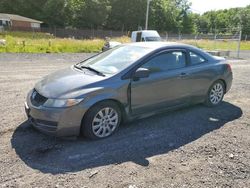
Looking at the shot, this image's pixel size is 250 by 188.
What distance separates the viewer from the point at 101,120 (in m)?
4.40

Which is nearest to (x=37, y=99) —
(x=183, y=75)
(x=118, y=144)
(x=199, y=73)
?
(x=118, y=144)

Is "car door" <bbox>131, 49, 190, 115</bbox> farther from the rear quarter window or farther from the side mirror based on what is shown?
the rear quarter window

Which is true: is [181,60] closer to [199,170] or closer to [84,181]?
[199,170]

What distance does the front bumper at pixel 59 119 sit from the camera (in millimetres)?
4023

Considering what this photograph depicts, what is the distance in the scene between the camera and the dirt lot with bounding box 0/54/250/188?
3.38m

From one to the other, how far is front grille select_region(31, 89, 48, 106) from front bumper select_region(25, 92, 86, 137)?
9cm

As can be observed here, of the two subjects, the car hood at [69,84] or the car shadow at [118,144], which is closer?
the car shadow at [118,144]

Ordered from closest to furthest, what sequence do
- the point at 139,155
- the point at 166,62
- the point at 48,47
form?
1. the point at 139,155
2. the point at 166,62
3. the point at 48,47

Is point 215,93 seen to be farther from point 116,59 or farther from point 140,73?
point 116,59

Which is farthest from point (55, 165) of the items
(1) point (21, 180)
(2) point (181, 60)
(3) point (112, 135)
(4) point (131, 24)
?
(4) point (131, 24)

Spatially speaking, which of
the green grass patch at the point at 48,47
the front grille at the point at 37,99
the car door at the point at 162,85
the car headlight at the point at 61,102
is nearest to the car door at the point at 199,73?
the car door at the point at 162,85

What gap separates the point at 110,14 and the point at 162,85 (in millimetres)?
64113

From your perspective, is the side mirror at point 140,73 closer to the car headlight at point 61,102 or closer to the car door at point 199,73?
the car headlight at point 61,102

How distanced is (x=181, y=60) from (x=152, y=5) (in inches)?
2646
